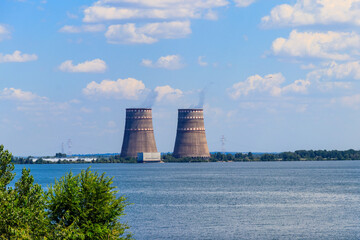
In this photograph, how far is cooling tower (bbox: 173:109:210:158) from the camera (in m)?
107

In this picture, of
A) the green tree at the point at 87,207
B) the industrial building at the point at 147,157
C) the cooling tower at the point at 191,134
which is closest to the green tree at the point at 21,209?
the green tree at the point at 87,207

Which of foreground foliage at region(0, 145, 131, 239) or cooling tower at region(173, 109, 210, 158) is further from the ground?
cooling tower at region(173, 109, 210, 158)

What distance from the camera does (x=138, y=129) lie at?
353ft

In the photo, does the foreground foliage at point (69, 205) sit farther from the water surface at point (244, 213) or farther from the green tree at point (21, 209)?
the water surface at point (244, 213)

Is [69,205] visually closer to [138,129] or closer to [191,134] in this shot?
[138,129]

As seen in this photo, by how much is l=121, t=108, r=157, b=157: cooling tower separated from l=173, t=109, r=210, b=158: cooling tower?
486 centimetres

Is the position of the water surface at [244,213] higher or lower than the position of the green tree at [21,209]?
lower

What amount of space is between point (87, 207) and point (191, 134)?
88.9 metres

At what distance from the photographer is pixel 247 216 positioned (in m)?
42.0

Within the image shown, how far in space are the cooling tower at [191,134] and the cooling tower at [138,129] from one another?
4.86m

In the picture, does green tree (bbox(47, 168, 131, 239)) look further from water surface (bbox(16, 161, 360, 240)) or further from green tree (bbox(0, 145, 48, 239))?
water surface (bbox(16, 161, 360, 240))

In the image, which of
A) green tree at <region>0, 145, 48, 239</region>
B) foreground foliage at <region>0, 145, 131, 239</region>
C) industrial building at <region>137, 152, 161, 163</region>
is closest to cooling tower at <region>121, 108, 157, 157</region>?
industrial building at <region>137, 152, 161, 163</region>

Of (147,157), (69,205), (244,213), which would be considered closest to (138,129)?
(147,157)

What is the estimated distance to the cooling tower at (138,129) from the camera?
107500mm
